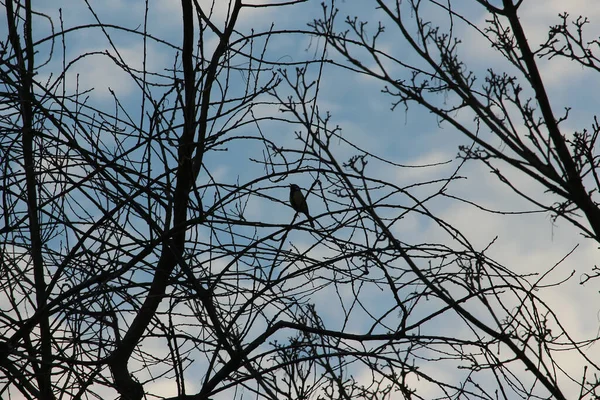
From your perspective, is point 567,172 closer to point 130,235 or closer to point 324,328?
point 324,328

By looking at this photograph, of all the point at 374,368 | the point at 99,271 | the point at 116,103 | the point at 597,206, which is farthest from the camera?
the point at 597,206

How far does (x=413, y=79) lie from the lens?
3740 mm

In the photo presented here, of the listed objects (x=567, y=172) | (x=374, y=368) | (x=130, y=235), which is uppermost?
(x=567, y=172)

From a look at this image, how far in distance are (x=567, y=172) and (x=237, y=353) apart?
1816mm

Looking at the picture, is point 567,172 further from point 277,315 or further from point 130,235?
point 130,235

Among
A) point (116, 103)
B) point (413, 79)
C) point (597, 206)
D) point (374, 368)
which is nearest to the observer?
point (374, 368)

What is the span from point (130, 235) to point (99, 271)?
174mm

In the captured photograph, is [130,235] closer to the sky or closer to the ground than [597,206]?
closer to the ground

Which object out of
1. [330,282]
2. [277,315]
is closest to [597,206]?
[330,282]

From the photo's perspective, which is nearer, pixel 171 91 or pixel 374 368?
pixel 374 368

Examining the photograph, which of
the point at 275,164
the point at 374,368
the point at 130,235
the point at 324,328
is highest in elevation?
the point at 275,164

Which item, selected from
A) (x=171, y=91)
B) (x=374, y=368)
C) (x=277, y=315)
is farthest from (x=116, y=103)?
(x=374, y=368)

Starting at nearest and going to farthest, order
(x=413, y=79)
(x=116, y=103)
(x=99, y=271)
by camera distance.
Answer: (x=99, y=271) → (x=116, y=103) → (x=413, y=79)

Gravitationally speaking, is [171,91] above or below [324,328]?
above
